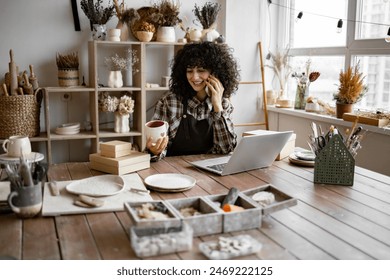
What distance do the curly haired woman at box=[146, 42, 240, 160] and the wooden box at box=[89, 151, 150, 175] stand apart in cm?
65

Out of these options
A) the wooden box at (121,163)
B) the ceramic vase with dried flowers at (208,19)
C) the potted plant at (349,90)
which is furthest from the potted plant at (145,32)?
the wooden box at (121,163)

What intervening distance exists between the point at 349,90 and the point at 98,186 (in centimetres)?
221

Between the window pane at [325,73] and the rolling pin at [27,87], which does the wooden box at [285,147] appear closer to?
the window pane at [325,73]

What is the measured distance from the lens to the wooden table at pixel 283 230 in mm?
1201

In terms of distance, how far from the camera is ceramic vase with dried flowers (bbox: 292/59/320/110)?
377 cm

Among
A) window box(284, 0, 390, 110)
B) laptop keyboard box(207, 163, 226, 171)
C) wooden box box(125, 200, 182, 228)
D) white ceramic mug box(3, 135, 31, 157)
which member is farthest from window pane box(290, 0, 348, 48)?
wooden box box(125, 200, 182, 228)

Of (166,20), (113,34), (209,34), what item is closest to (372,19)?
(209,34)

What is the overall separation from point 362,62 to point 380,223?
2321 millimetres

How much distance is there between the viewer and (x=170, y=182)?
1775 mm

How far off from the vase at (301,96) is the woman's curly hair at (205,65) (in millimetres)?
1242

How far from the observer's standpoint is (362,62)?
346 cm

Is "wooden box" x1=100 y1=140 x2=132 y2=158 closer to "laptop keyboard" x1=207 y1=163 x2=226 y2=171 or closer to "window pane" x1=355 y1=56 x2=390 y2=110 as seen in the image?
"laptop keyboard" x1=207 y1=163 x2=226 y2=171

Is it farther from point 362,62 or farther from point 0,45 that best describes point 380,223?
point 0,45

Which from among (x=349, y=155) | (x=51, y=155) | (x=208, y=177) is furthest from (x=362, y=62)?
(x=51, y=155)
